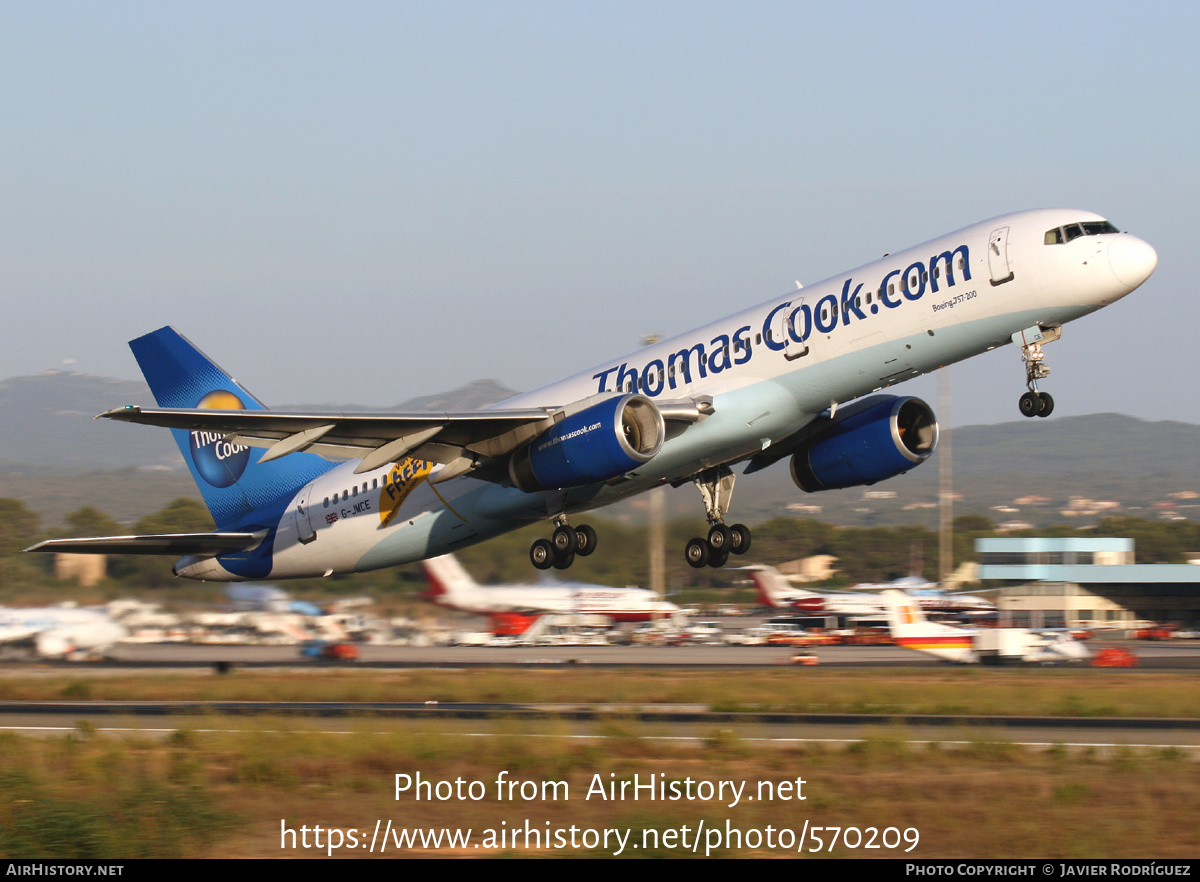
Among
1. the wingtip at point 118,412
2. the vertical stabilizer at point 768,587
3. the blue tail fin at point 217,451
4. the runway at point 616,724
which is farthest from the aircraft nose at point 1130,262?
the vertical stabilizer at point 768,587

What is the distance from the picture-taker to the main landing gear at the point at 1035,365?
2523cm

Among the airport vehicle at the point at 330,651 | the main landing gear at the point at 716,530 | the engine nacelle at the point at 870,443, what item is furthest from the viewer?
the airport vehicle at the point at 330,651

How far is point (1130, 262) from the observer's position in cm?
2397

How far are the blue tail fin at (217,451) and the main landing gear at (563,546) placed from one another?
319 inches

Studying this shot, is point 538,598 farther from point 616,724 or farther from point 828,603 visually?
point 616,724

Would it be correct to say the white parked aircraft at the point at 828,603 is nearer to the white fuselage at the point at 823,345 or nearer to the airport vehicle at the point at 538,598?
the airport vehicle at the point at 538,598

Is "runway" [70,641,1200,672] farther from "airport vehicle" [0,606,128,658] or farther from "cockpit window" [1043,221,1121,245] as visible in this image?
"cockpit window" [1043,221,1121,245]

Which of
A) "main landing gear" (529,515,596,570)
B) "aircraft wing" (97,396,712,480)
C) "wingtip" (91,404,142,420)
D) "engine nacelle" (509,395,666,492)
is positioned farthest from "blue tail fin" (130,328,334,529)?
"wingtip" (91,404,142,420)

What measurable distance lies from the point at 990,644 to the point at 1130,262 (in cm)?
2855

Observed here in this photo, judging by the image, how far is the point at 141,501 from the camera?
7712 inches

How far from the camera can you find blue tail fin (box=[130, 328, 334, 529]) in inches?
1428

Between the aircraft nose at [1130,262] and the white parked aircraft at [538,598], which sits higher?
the aircraft nose at [1130,262]

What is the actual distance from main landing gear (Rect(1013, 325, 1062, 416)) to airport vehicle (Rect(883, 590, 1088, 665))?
25.6 metres
